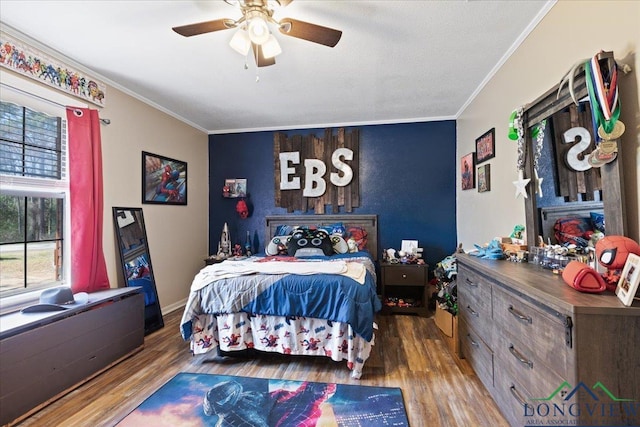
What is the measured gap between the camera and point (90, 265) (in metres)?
2.56

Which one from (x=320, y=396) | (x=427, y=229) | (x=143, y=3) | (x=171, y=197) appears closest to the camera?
(x=143, y=3)

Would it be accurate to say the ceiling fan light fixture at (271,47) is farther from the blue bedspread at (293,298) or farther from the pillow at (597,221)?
the pillow at (597,221)

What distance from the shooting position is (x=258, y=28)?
64.2 inches

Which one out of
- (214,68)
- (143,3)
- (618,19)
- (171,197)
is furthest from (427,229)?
(143,3)

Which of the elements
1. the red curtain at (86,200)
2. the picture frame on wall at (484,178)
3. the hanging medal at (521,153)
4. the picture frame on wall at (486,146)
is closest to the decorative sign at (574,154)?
the hanging medal at (521,153)

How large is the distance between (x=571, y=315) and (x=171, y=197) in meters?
4.03

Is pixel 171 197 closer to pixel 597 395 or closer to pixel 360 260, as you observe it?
pixel 360 260

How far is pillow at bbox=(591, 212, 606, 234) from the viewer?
4.58 ft

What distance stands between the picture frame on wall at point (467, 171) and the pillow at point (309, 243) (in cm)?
183

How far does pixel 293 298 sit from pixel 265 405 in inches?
28.2

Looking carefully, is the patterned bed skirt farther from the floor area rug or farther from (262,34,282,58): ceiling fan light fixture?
(262,34,282,58): ceiling fan light fixture

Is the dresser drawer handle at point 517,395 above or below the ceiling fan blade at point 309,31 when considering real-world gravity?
below

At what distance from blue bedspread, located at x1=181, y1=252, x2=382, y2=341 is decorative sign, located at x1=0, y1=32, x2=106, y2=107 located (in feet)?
6.94

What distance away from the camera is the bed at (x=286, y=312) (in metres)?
2.16
